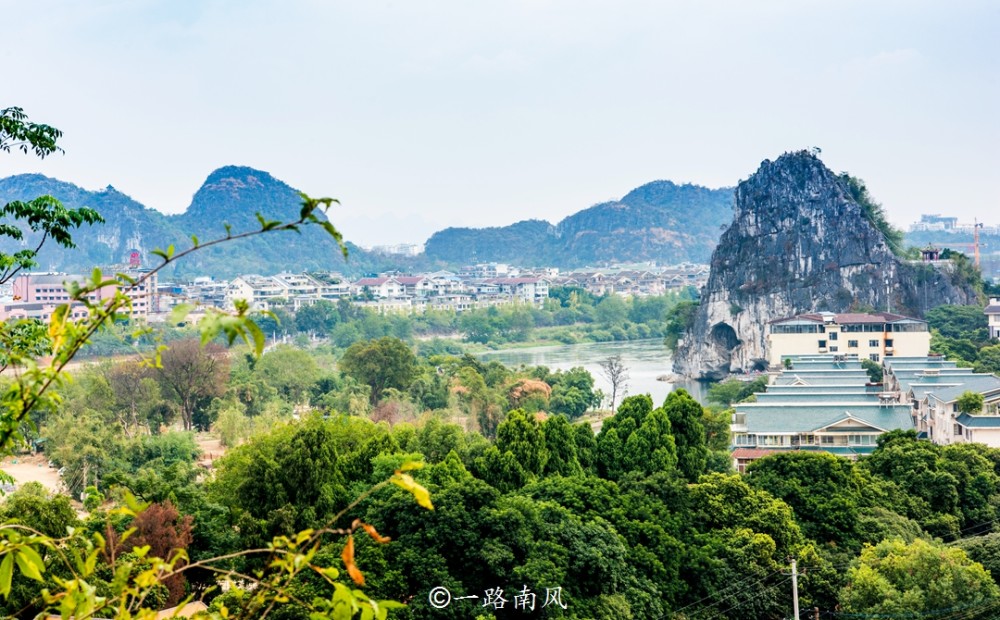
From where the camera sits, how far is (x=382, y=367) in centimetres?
2106

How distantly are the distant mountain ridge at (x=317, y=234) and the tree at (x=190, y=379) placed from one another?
4834 centimetres

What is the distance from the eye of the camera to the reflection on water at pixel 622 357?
90.8ft

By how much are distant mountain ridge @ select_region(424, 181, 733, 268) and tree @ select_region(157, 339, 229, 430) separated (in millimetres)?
69621

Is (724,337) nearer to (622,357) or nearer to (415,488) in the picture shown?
(622,357)

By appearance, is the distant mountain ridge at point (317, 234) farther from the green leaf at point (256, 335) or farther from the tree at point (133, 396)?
the green leaf at point (256, 335)

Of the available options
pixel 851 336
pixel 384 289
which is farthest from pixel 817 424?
pixel 384 289

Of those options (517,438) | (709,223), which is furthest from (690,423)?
(709,223)

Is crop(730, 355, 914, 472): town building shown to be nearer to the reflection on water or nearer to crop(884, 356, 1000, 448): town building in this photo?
crop(884, 356, 1000, 448): town building

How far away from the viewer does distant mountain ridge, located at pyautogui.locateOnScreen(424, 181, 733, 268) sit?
293ft

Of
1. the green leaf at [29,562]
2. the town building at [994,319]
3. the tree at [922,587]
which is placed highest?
the green leaf at [29,562]

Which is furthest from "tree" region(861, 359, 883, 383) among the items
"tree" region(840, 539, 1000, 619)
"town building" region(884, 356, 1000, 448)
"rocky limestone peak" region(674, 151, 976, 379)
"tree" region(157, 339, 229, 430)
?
"tree" region(840, 539, 1000, 619)

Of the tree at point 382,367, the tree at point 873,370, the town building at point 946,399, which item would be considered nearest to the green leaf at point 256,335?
the town building at point 946,399

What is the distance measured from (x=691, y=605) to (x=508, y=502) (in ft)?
5.84

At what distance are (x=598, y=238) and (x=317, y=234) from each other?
79.8ft
